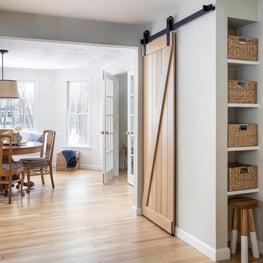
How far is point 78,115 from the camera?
26.3 feet

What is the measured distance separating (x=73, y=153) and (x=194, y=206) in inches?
196

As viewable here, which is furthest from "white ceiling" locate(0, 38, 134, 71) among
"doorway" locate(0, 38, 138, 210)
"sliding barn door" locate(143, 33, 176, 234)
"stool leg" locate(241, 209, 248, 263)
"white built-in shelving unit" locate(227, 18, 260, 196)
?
"stool leg" locate(241, 209, 248, 263)

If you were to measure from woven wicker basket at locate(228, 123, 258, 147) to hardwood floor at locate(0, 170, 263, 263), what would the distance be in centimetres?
104

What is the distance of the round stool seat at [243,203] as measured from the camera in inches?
111

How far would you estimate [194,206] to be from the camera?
121 inches

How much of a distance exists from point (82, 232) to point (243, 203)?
173 cm

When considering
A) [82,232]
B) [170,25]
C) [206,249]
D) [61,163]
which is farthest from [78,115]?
[206,249]

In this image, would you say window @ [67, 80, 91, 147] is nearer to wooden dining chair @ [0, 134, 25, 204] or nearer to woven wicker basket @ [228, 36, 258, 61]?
wooden dining chair @ [0, 134, 25, 204]

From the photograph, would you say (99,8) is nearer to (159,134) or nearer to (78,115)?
(159,134)

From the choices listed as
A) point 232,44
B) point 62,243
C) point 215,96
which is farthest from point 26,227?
point 232,44

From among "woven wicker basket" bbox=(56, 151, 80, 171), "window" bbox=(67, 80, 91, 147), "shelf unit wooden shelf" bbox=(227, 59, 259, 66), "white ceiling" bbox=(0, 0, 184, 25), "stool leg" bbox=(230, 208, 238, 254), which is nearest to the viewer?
"shelf unit wooden shelf" bbox=(227, 59, 259, 66)

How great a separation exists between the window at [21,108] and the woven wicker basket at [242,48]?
615cm

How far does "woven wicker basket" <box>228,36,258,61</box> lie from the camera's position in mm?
2873

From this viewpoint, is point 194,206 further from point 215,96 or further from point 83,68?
point 83,68
